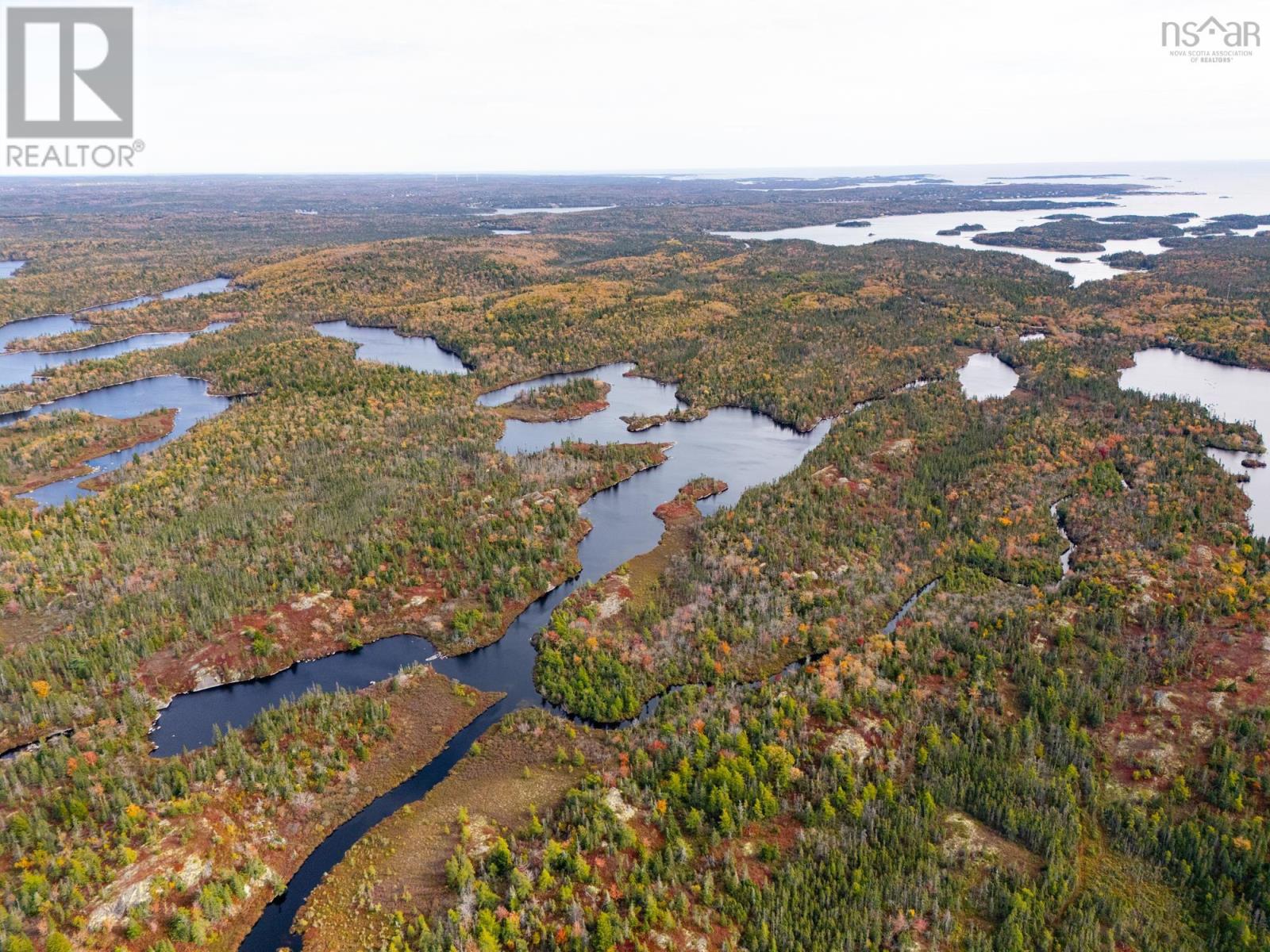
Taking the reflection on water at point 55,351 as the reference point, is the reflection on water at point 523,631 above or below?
below

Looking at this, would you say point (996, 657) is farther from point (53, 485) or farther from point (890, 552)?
point (53, 485)

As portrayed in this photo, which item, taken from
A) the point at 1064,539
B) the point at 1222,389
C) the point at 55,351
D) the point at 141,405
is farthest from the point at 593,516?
the point at 55,351

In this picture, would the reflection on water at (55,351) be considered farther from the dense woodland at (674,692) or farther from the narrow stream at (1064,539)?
the narrow stream at (1064,539)

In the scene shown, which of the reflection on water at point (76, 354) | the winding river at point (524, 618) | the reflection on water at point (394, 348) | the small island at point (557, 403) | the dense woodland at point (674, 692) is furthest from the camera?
the reflection on water at point (394, 348)

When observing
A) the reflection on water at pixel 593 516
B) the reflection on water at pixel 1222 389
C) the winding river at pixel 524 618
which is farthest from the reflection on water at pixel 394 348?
the reflection on water at pixel 1222 389

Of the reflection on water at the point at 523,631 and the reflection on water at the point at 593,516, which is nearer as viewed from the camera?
the reflection on water at the point at 523,631

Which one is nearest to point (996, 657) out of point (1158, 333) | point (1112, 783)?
point (1112, 783)

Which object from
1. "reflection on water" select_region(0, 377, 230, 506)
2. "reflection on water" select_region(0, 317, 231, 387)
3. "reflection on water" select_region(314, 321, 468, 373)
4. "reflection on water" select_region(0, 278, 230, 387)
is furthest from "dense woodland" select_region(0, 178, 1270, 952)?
"reflection on water" select_region(0, 278, 230, 387)

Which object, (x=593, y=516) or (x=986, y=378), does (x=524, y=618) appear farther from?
(x=986, y=378)
